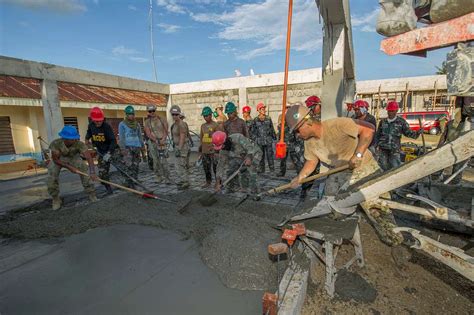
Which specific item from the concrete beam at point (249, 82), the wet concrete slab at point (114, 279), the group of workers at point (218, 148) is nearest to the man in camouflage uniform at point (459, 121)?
the group of workers at point (218, 148)

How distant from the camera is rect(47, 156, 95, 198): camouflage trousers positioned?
419 centimetres

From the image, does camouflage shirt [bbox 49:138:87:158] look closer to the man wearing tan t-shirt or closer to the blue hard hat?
the blue hard hat

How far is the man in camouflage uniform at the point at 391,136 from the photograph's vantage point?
4.72 meters

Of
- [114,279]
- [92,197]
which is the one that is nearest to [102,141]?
[92,197]

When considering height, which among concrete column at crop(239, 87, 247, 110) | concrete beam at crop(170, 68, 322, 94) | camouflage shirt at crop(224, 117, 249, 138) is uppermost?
concrete beam at crop(170, 68, 322, 94)

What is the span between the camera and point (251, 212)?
12.0ft

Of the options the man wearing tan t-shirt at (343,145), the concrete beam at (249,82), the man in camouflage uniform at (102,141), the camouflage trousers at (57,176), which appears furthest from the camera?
the concrete beam at (249,82)

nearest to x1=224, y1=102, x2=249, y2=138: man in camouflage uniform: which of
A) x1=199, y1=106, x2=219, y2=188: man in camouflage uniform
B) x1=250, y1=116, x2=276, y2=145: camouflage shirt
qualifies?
x1=199, y1=106, x2=219, y2=188: man in camouflage uniform

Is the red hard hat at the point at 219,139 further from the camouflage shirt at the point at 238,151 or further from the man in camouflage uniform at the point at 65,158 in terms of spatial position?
the man in camouflage uniform at the point at 65,158

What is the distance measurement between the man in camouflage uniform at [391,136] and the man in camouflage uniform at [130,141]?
16.5 feet

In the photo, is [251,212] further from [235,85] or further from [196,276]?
[235,85]

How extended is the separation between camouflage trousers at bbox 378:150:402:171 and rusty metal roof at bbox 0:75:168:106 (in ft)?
27.9

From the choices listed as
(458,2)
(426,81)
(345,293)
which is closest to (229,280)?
(345,293)

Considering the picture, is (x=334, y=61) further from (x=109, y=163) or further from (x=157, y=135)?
(x=109, y=163)
